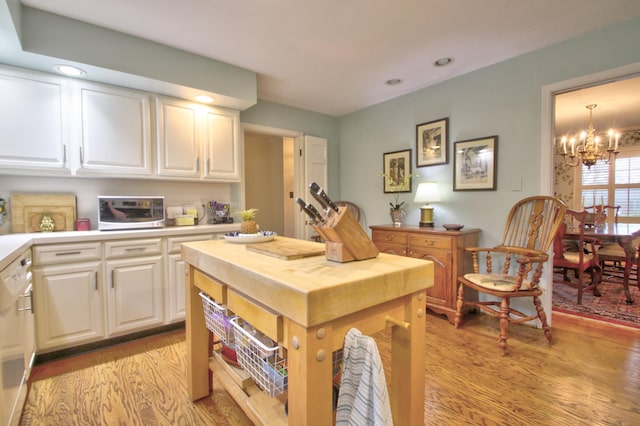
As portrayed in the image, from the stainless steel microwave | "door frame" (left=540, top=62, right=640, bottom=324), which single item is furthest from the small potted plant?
"door frame" (left=540, top=62, right=640, bottom=324)

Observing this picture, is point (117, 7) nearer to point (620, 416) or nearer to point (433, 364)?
point (433, 364)

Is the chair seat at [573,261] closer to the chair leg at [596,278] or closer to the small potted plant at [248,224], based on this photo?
the chair leg at [596,278]

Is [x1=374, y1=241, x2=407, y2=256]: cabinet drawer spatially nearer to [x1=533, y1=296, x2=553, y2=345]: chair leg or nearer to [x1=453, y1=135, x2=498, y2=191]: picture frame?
[x1=453, y1=135, x2=498, y2=191]: picture frame

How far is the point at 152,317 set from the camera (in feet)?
7.84

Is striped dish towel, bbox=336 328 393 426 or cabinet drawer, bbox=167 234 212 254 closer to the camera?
striped dish towel, bbox=336 328 393 426

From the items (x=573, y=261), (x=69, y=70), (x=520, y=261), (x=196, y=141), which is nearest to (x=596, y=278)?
(x=573, y=261)

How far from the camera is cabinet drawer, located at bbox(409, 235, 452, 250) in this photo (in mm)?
2645

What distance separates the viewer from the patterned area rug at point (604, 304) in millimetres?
2670

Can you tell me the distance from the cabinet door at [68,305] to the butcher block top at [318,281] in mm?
1582

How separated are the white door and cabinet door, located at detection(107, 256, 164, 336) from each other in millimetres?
1973

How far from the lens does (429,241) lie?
2762mm

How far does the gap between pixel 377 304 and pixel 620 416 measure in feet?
5.51

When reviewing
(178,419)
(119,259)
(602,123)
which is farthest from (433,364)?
(602,123)

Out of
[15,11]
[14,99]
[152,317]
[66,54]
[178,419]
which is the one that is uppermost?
[15,11]
